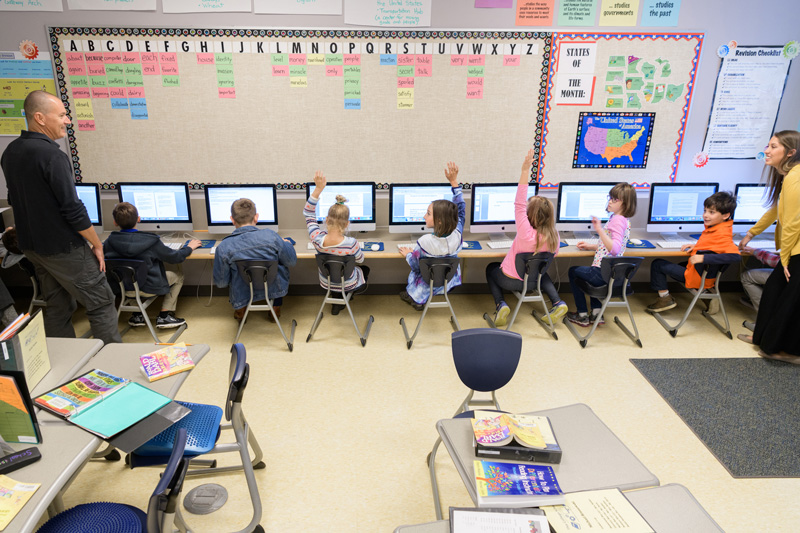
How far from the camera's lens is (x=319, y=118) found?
430 centimetres

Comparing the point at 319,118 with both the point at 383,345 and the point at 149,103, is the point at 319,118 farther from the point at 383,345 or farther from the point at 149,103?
the point at 383,345

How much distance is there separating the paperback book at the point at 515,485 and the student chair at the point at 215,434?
40.2 inches

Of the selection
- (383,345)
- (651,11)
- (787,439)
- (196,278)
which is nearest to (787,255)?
(787,439)

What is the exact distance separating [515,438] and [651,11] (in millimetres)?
4018

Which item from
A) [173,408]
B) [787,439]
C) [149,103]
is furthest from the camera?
[149,103]

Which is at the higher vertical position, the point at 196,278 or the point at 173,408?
the point at 173,408

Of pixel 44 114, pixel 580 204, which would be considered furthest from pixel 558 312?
pixel 44 114

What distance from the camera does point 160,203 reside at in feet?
13.5

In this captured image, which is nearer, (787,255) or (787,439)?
(787,439)

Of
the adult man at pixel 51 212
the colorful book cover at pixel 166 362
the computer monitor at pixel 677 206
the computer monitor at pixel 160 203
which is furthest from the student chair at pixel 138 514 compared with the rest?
the computer monitor at pixel 677 206

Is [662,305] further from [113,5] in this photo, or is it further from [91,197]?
[113,5]

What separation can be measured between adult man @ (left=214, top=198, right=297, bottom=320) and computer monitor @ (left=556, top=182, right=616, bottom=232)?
226cm

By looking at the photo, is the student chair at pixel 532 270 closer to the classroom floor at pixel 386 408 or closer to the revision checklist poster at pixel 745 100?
the classroom floor at pixel 386 408

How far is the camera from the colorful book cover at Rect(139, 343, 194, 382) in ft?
7.10
